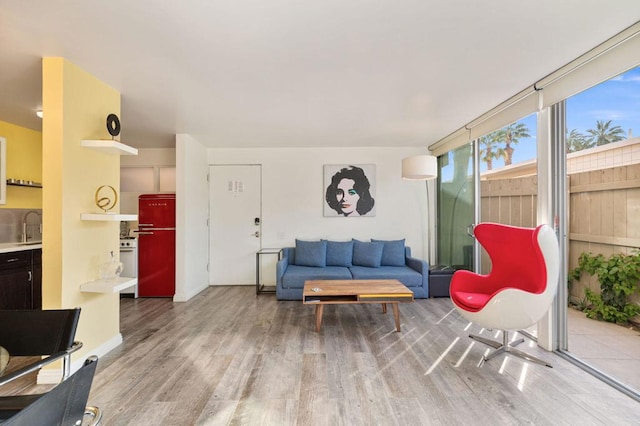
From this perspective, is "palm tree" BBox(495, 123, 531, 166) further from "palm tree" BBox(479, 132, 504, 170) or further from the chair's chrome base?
the chair's chrome base

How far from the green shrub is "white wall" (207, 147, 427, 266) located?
90.9 inches

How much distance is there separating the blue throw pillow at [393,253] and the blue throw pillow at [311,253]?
3.35 feet

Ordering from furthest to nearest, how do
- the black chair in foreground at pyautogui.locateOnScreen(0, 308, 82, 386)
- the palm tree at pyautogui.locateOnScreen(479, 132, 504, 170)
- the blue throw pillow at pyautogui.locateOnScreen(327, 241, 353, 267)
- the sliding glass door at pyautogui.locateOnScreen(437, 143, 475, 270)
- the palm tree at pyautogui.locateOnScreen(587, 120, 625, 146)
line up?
1. the blue throw pillow at pyautogui.locateOnScreen(327, 241, 353, 267)
2. the sliding glass door at pyautogui.locateOnScreen(437, 143, 475, 270)
3. the palm tree at pyautogui.locateOnScreen(479, 132, 504, 170)
4. the palm tree at pyautogui.locateOnScreen(587, 120, 625, 146)
5. the black chair in foreground at pyautogui.locateOnScreen(0, 308, 82, 386)

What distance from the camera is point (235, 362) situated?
2.43 meters

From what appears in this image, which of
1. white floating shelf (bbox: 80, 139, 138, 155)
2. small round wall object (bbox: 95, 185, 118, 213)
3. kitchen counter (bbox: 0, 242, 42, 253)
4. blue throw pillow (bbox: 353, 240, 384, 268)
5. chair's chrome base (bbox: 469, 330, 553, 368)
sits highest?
white floating shelf (bbox: 80, 139, 138, 155)

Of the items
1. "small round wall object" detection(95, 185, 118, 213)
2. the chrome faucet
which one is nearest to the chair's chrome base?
"small round wall object" detection(95, 185, 118, 213)

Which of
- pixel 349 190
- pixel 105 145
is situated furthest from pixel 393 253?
pixel 105 145

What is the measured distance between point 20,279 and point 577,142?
6.43 metres

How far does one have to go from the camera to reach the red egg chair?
7.36ft

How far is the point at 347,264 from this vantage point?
4711 millimetres

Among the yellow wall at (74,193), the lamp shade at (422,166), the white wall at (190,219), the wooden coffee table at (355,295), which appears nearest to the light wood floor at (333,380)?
the wooden coffee table at (355,295)

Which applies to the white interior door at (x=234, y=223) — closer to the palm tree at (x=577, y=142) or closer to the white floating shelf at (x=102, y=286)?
the white floating shelf at (x=102, y=286)

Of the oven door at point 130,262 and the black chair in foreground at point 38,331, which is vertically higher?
the black chair in foreground at point 38,331

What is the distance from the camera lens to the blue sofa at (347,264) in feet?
13.7
